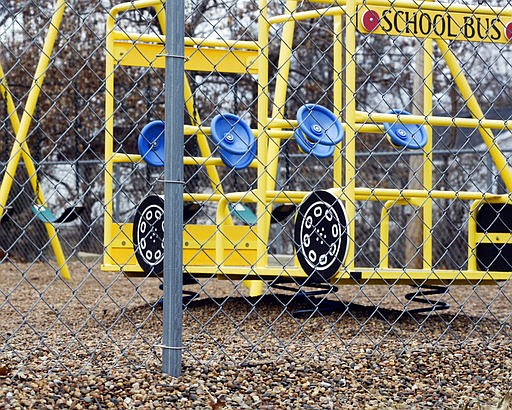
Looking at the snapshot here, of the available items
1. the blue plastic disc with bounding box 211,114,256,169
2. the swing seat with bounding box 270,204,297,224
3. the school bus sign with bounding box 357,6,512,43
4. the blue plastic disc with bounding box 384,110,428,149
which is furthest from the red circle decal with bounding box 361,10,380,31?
the swing seat with bounding box 270,204,297,224

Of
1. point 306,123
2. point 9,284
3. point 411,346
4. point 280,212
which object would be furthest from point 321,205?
point 9,284

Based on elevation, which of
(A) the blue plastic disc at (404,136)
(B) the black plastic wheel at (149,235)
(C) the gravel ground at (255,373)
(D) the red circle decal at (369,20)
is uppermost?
(D) the red circle decal at (369,20)

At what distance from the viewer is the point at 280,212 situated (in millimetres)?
6844

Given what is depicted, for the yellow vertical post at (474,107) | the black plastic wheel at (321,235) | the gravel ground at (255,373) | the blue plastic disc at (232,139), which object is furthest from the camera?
the blue plastic disc at (232,139)

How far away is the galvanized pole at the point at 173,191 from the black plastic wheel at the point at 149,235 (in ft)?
8.47

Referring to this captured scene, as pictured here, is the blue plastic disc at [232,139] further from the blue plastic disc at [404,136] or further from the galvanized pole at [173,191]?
the galvanized pole at [173,191]

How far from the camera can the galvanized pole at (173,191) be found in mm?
3062

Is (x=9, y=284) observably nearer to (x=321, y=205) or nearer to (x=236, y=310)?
(x=236, y=310)

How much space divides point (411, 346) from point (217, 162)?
2173mm

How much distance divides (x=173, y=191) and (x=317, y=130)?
79.4 inches

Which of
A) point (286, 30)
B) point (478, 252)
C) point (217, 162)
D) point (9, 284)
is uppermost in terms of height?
point (286, 30)

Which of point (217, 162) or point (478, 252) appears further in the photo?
point (217, 162)

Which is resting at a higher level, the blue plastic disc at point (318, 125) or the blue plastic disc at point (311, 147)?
the blue plastic disc at point (318, 125)

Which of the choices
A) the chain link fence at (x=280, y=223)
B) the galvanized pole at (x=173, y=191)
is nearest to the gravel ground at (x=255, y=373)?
the chain link fence at (x=280, y=223)
